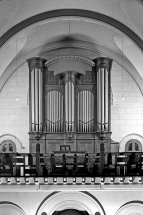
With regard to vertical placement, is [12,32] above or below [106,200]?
above

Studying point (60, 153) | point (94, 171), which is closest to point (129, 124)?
point (60, 153)

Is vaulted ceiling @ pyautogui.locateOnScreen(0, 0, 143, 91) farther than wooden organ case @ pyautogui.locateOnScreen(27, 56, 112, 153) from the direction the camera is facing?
No

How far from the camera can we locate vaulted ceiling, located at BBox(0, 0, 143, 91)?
13.8 m

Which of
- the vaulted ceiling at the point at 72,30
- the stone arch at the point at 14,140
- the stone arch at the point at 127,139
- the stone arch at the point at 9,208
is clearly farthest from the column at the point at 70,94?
the stone arch at the point at 9,208

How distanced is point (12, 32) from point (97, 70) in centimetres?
470

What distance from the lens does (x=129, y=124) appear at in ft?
62.8

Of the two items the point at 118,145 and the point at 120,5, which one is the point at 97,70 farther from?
the point at 120,5

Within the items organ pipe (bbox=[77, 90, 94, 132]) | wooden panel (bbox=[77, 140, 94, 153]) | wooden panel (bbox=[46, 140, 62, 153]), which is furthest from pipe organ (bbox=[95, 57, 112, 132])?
wooden panel (bbox=[46, 140, 62, 153])

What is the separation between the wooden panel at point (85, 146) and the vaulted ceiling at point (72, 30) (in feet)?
12.4

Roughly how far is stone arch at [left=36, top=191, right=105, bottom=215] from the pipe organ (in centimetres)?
296

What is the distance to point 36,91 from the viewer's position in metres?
17.7

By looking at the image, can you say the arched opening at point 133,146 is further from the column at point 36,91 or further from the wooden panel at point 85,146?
the column at point 36,91

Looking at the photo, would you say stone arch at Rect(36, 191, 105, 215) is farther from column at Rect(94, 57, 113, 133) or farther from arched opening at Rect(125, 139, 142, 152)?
arched opening at Rect(125, 139, 142, 152)

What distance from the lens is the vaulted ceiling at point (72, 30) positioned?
13812mm
